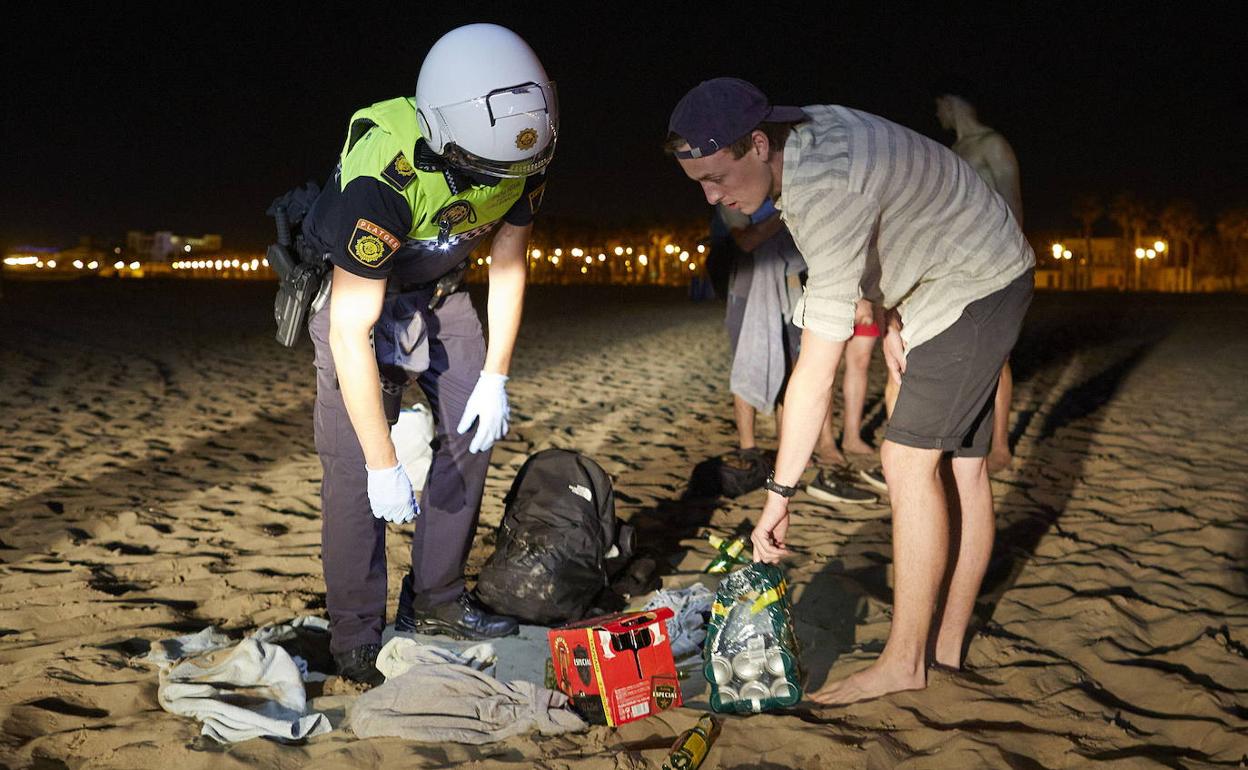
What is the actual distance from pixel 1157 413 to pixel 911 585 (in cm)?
672

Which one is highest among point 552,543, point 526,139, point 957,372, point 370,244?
point 526,139

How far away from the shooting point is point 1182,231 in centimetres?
8294

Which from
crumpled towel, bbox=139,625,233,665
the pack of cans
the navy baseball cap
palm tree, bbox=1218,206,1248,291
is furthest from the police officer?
palm tree, bbox=1218,206,1248,291

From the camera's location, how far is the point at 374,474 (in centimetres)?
284

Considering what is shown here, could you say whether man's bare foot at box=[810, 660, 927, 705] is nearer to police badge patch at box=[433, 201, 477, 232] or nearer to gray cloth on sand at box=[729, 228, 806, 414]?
police badge patch at box=[433, 201, 477, 232]

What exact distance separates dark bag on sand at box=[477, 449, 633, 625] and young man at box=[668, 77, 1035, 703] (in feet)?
3.41

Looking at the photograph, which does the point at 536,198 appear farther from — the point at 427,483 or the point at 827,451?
the point at 827,451

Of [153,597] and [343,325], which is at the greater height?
[343,325]

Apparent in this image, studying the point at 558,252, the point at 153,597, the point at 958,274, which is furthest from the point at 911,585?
the point at 558,252

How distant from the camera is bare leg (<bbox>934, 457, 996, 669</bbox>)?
9.57 ft

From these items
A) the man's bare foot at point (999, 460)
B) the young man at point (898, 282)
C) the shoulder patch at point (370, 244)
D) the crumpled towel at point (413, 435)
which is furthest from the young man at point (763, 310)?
the shoulder patch at point (370, 244)

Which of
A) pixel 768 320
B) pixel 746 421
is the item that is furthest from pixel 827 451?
pixel 768 320

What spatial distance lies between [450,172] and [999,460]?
4770 millimetres

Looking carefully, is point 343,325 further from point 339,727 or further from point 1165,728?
point 1165,728
